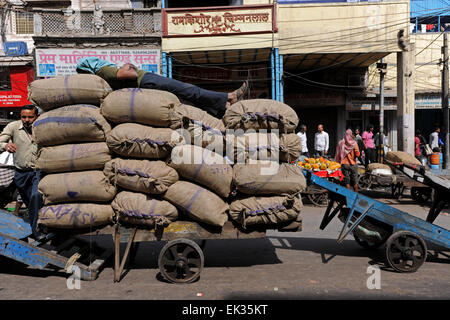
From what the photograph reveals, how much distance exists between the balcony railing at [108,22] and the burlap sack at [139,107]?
9.32 metres

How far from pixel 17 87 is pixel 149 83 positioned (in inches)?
534

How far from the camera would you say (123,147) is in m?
3.54

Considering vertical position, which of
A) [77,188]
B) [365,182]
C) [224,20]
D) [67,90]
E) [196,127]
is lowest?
[365,182]

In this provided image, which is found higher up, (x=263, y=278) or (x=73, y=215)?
(x=73, y=215)

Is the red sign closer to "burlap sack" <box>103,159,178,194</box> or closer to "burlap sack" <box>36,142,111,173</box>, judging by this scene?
"burlap sack" <box>36,142,111,173</box>

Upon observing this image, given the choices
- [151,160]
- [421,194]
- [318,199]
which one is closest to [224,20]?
[318,199]

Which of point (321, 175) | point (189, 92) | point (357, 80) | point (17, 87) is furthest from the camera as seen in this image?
point (357, 80)

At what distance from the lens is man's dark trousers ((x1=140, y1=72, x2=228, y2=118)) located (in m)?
3.88

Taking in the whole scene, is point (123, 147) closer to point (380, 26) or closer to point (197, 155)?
point (197, 155)

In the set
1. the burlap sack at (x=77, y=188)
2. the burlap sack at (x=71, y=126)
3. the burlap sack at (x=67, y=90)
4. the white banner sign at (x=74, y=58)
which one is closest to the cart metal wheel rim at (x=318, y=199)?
the burlap sack at (x=77, y=188)

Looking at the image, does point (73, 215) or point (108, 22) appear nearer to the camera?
point (73, 215)

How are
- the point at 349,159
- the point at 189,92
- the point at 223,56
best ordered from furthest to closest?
the point at 223,56 < the point at 349,159 < the point at 189,92

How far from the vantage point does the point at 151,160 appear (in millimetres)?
3654

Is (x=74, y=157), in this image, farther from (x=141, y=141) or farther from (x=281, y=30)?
(x=281, y=30)
